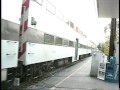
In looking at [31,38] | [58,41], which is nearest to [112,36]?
[58,41]

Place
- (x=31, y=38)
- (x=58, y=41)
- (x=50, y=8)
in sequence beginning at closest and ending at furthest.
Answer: (x=31, y=38) < (x=50, y=8) < (x=58, y=41)

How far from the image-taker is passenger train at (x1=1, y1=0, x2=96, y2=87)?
9.26m

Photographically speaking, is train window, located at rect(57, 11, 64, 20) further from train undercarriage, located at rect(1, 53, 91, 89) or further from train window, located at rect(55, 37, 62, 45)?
train undercarriage, located at rect(1, 53, 91, 89)

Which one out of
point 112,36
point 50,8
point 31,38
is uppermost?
point 50,8

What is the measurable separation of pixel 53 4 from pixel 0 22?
795 cm

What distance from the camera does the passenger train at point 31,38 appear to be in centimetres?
926

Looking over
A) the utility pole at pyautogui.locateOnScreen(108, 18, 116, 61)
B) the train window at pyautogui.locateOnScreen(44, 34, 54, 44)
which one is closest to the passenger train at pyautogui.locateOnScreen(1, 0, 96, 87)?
the train window at pyautogui.locateOnScreen(44, 34, 54, 44)

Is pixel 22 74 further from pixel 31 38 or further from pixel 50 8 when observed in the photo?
pixel 50 8

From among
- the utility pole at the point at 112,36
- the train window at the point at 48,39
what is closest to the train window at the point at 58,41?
the train window at the point at 48,39

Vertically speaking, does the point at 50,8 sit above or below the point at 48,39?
above

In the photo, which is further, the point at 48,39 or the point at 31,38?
the point at 48,39

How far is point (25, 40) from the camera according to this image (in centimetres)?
1136

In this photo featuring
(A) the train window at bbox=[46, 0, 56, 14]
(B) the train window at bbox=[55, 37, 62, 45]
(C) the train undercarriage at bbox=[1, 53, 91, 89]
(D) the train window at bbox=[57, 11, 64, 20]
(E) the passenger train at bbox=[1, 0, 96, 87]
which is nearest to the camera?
(E) the passenger train at bbox=[1, 0, 96, 87]

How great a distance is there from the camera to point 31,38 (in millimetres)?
11961
